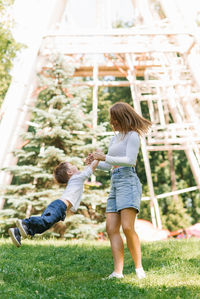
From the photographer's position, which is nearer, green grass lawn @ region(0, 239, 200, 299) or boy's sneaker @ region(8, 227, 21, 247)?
green grass lawn @ region(0, 239, 200, 299)

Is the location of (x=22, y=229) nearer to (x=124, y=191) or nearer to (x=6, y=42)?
(x=124, y=191)

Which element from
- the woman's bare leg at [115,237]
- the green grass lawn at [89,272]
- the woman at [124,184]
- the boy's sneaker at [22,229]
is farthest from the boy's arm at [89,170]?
the green grass lawn at [89,272]

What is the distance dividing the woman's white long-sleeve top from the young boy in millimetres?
325

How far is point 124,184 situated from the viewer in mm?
3400

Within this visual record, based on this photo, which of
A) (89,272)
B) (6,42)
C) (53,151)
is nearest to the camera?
(89,272)

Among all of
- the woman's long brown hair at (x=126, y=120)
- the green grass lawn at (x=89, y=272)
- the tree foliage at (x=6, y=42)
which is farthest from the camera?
the tree foliage at (x=6, y=42)

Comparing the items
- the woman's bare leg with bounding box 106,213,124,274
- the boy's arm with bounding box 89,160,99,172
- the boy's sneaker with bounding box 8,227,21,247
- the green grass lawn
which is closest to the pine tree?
the green grass lawn

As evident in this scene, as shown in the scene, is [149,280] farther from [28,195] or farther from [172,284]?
[28,195]

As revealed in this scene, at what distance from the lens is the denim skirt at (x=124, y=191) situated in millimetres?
3354

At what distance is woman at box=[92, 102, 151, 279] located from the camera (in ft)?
11.0

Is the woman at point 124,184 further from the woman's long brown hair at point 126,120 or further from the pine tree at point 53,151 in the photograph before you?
the pine tree at point 53,151

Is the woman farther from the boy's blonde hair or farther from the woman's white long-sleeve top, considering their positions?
the boy's blonde hair

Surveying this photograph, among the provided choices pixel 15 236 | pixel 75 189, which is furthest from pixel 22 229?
pixel 75 189

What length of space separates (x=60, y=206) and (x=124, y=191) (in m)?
0.62
